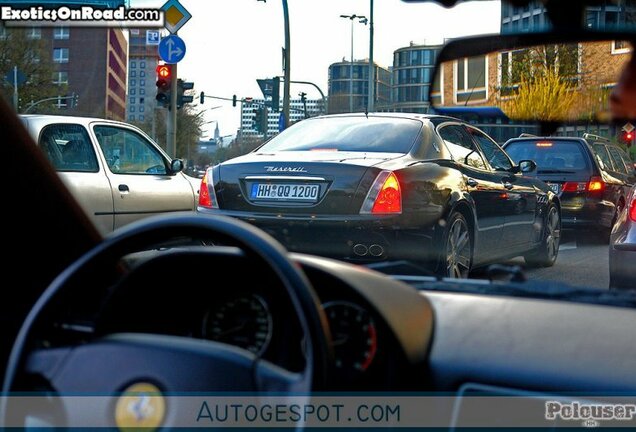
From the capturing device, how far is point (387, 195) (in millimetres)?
5465

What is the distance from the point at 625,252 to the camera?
17.7 ft

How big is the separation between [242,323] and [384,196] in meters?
3.96

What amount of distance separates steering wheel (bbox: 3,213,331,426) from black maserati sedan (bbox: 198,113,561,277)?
3199 mm

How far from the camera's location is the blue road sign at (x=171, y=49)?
584 inches

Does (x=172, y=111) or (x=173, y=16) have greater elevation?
(x=173, y=16)

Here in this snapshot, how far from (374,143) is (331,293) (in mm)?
4540

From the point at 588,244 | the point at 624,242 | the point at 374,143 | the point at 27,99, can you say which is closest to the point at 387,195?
the point at 374,143

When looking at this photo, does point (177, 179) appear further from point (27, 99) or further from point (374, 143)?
point (27, 99)

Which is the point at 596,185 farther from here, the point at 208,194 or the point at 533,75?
the point at 533,75

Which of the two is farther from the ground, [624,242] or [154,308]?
[154,308]

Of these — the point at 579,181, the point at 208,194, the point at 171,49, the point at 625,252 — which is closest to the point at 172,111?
the point at 171,49

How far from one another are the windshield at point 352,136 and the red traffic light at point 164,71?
10.5m

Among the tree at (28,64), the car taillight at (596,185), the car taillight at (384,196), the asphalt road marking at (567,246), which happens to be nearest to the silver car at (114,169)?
the car taillight at (384,196)

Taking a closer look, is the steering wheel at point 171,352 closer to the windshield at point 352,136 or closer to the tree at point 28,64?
the windshield at point 352,136
